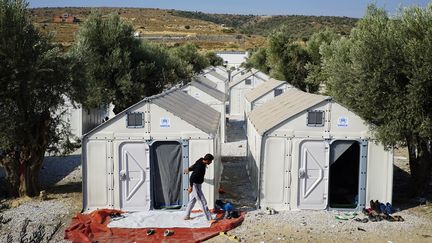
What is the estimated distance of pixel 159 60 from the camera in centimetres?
2630

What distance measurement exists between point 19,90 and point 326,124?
8555 mm

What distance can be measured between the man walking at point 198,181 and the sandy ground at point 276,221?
107 centimetres

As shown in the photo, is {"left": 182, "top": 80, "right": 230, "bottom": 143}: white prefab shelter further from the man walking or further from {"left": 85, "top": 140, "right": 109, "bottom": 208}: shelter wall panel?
the man walking

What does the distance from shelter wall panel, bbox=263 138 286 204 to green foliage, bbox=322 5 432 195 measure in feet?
8.45

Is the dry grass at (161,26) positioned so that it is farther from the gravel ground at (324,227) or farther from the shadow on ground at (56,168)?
the gravel ground at (324,227)

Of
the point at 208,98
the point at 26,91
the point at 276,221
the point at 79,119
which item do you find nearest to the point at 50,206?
the point at 26,91

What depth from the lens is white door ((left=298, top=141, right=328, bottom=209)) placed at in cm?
1265

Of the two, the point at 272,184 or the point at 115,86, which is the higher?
the point at 115,86

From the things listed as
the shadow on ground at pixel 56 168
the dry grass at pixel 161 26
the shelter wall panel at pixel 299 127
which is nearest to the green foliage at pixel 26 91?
the shadow on ground at pixel 56 168

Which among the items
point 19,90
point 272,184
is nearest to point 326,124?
point 272,184

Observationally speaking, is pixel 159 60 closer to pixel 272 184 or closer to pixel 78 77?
pixel 78 77

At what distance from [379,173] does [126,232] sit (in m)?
6.82

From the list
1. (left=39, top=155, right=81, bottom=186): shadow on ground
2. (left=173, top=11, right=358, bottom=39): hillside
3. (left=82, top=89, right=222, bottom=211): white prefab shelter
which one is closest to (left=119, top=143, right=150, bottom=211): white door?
(left=82, top=89, right=222, bottom=211): white prefab shelter

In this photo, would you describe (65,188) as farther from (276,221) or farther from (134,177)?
(276,221)
